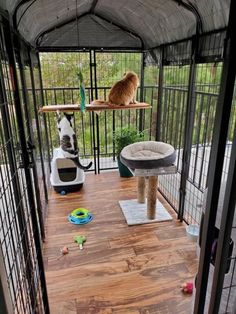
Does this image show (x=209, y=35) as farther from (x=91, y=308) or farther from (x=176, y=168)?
(x=91, y=308)

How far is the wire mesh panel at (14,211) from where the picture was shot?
1069 millimetres

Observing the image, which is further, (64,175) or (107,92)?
(107,92)

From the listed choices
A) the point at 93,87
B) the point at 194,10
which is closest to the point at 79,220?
the point at 93,87

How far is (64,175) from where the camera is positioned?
10.5ft

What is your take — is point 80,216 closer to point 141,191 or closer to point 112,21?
point 141,191

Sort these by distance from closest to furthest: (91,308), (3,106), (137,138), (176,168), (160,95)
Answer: (3,106) → (91,308) → (176,168) → (160,95) → (137,138)

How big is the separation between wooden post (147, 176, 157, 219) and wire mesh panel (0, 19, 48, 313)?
4.52 ft

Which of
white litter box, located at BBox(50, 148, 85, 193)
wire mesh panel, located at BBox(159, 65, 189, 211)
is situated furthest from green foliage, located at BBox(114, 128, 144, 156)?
white litter box, located at BBox(50, 148, 85, 193)

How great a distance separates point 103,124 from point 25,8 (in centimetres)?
208

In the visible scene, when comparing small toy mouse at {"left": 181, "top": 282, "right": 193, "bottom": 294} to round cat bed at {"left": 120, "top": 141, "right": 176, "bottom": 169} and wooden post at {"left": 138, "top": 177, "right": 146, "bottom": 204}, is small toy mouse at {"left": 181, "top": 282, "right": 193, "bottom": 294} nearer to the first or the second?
round cat bed at {"left": 120, "top": 141, "right": 176, "bottom": 169}

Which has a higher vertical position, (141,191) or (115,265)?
(141,191)

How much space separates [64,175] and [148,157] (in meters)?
1.26

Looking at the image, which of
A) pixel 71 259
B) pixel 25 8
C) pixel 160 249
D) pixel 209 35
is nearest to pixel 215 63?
pixel 209 35

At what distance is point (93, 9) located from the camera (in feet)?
9.23
